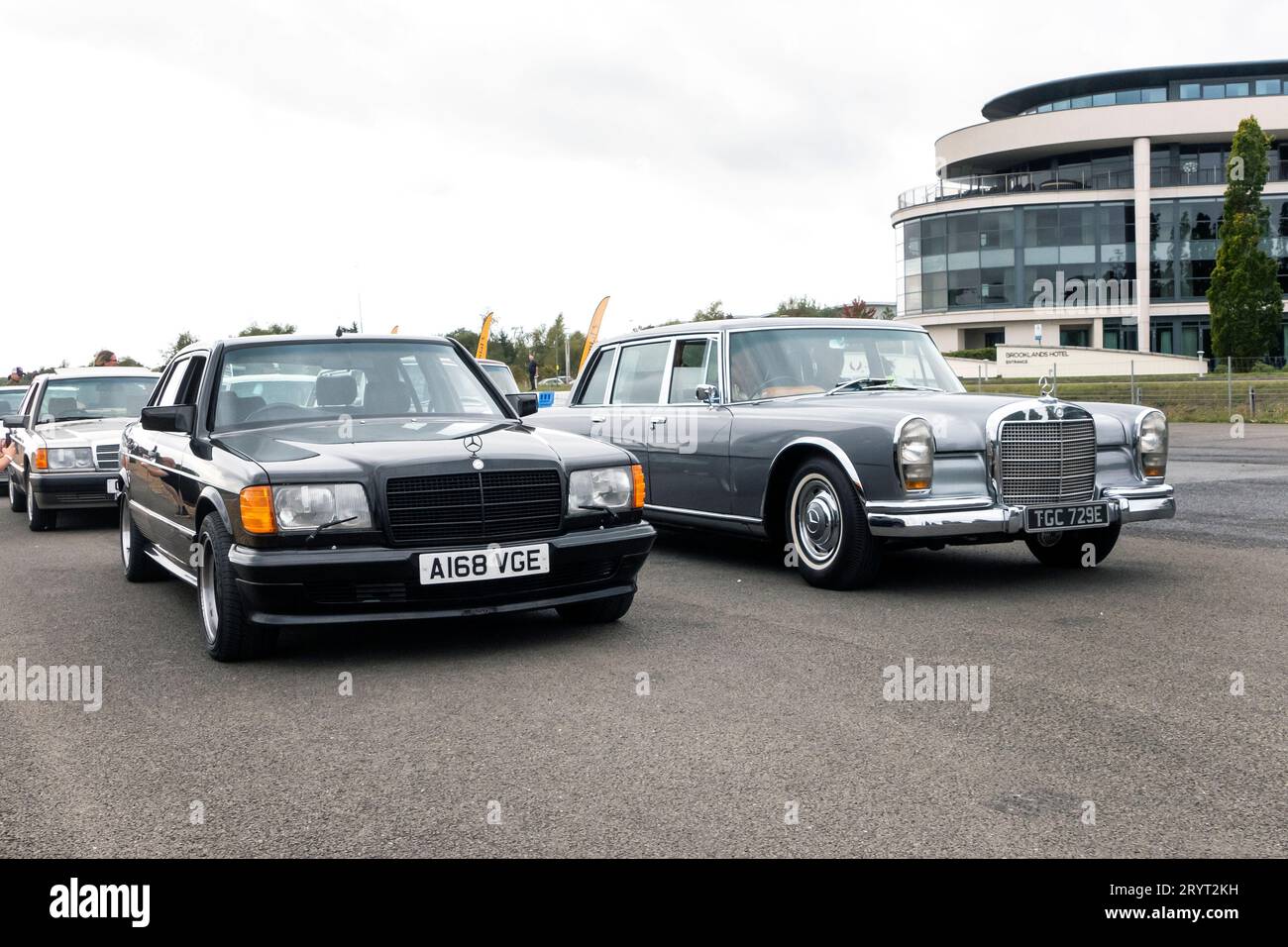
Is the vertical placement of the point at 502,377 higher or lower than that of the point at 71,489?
higher

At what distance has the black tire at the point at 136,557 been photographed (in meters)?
8.09

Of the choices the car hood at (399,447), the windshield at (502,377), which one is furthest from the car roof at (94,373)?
the car hood at (399,447)

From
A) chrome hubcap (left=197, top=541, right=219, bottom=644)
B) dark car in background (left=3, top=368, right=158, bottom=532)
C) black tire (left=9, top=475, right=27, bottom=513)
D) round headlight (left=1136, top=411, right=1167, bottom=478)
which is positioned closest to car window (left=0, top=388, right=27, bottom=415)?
dark car in background (left=3, top=368, right=158, bottom=532)

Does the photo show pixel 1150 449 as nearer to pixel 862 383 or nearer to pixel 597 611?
pixel 862 383

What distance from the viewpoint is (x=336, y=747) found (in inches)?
167

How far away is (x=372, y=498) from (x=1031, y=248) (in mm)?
57461

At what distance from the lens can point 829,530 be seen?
7.41 meters

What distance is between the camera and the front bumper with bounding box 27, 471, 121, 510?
37.7 ft

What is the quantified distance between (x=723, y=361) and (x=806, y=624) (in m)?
2.82

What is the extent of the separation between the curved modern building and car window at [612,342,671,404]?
5173 centimetres

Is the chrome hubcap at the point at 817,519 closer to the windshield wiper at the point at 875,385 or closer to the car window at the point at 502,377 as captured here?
the windshield wiper at the point at 875,385

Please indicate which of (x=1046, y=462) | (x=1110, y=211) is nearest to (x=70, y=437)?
(x=1046, y=462)
